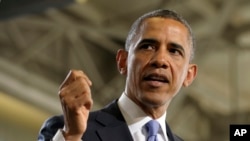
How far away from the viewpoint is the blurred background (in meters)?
4.42

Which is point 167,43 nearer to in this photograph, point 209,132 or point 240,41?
point 240,41

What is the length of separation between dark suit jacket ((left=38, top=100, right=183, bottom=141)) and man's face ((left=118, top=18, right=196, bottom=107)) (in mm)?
68

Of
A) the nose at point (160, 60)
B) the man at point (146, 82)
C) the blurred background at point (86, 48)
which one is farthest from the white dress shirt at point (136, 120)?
the blurred background at point (86, 48)

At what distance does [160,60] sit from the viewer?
4.07ft

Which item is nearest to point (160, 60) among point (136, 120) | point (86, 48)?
point (136, 120)

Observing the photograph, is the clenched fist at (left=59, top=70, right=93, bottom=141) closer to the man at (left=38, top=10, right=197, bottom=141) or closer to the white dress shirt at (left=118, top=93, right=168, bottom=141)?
the man at (left=38, top=10, right=197, bottom=141)

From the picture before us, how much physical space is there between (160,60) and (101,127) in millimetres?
190

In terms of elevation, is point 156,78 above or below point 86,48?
below

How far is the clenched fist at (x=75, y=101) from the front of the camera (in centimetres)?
105

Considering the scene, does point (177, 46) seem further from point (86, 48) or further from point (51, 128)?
point (86, 48)

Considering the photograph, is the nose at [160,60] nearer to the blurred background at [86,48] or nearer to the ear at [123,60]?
the ear at [123,60]

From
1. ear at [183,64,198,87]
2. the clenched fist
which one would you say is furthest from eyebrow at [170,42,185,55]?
the clenched fist

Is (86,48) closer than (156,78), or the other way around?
(156,78)

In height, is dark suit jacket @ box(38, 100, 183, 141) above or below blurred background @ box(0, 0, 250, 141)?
below
